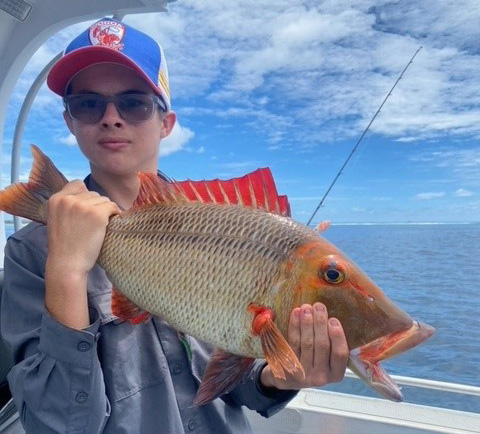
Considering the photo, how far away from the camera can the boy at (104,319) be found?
1.21 metres

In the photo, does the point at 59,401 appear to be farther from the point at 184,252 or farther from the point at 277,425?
the point at 277,425

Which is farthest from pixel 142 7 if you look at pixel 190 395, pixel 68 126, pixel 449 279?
pixel 449 279

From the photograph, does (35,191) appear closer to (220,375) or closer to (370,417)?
(220,375)

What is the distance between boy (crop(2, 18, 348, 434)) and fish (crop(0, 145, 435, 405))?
6cm

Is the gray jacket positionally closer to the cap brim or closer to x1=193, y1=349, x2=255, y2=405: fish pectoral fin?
x1=193, y1=349, x2=255, y2=405: fish pectoral fin

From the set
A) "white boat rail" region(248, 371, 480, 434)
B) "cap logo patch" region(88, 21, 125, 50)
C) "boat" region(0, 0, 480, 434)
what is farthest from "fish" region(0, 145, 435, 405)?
"white boat rail" region(248, 371, 480, 434)

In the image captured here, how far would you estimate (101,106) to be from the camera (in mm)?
1505

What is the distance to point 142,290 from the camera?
1.23 meters

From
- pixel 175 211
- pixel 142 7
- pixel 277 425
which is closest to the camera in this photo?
pixel 175 211

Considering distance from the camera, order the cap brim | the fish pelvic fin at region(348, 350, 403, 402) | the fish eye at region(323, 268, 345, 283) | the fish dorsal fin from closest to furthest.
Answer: the fish pelvic fin at region(348, 350, 403, 402) < the fish eye at region(323, 268, 345, 283) < the fish dorsal fin < the cap brim

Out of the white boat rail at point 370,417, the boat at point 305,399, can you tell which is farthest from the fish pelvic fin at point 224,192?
the white boat rail at point 370,417

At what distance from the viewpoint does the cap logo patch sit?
1.54 metres

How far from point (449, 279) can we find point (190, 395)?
8.66 metres

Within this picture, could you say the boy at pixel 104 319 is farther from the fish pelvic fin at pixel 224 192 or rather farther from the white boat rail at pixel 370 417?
the white boat rail at pixel 370 417
